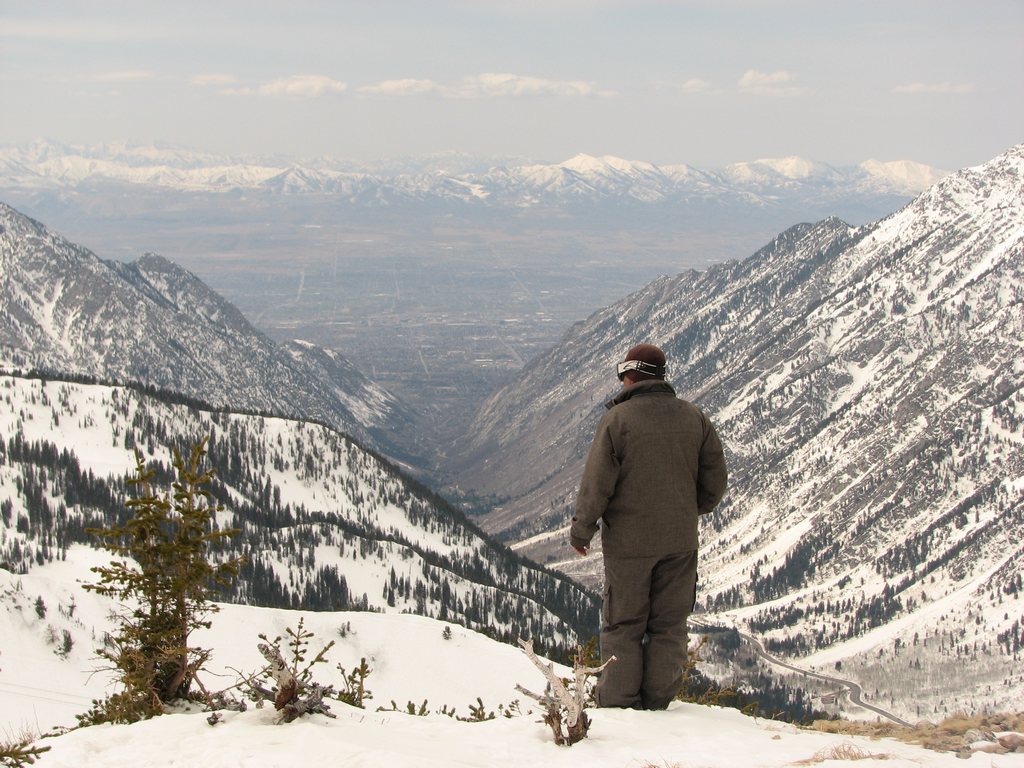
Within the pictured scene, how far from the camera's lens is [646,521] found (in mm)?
17000

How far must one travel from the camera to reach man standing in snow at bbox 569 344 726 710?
17.0m

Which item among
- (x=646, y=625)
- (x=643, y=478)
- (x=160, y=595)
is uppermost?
(x=643, y=478)

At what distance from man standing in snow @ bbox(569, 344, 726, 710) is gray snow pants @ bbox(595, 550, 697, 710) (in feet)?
0.06

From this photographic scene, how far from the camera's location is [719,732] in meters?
16.2

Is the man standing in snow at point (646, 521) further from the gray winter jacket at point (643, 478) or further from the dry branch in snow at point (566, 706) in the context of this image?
the dry branch in snow at point (566, 706)

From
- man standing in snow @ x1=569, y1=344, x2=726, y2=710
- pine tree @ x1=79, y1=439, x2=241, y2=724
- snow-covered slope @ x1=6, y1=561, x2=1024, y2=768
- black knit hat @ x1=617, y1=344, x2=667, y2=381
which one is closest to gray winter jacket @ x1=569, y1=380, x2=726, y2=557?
man standing in snow @ x1=569, y1=344, x2=726, y2=710

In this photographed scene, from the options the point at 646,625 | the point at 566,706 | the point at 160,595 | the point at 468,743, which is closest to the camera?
the point at 566,706

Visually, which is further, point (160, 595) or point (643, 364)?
point (160, 595)

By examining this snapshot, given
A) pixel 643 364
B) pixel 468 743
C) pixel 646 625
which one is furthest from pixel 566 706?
pixel 643 364

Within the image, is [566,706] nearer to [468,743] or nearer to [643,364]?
[468,743]

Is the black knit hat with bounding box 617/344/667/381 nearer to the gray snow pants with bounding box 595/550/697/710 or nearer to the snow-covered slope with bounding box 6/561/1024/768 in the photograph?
the gray snow pants with bounding box 595/550/697/710

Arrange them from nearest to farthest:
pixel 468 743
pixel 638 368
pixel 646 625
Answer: pixel 468 743 < pixel 646 625 < pixel 638 368

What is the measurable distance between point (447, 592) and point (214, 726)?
166 m

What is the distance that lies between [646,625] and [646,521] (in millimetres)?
2085
